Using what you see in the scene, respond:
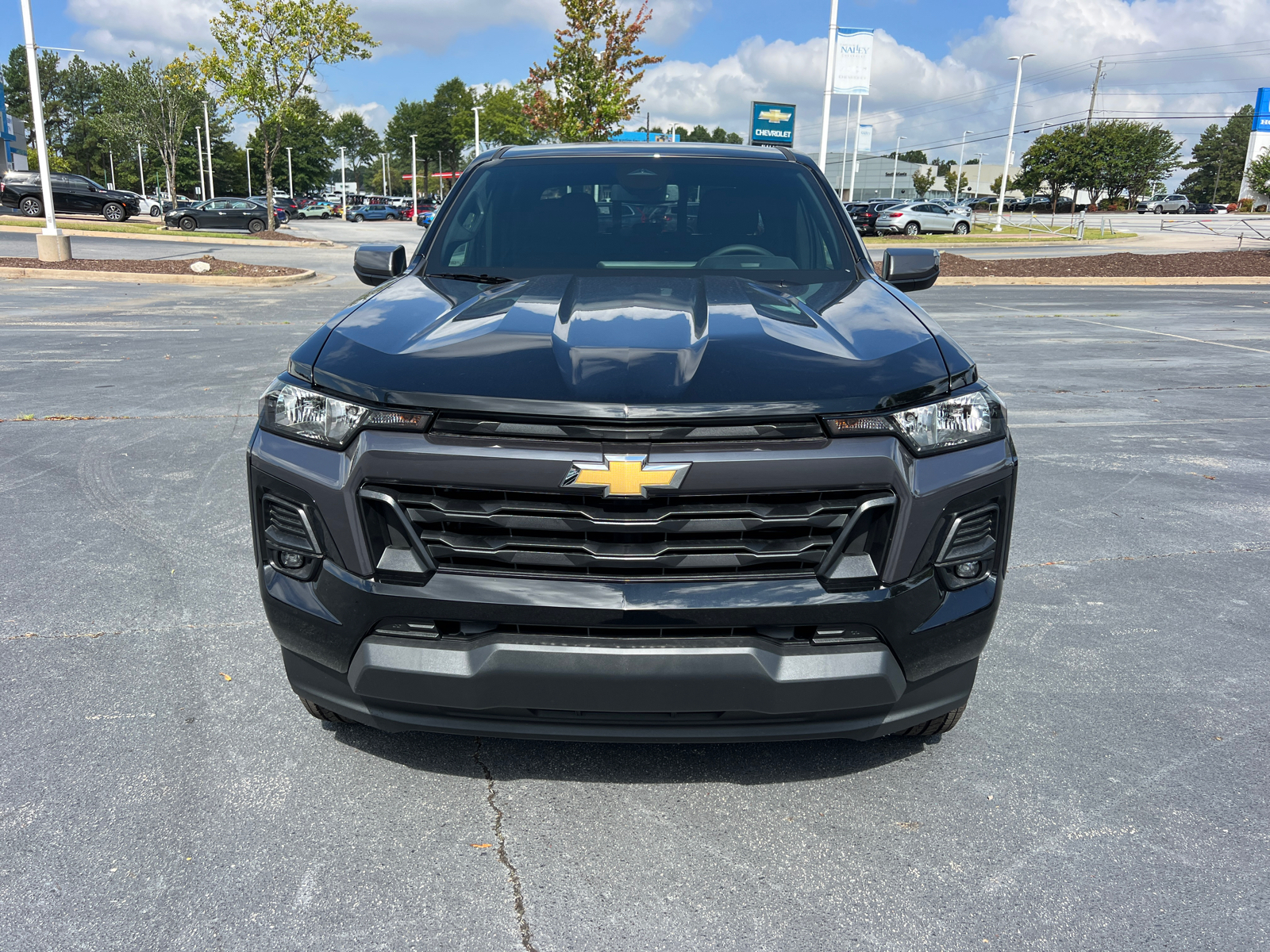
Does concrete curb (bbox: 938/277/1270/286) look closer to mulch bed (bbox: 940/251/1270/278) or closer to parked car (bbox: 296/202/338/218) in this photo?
mulch bed (bbox: 940/251/1270/278)

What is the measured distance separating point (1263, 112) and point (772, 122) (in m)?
46.5

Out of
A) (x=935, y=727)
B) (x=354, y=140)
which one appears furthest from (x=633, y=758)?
(x=354, y=140)

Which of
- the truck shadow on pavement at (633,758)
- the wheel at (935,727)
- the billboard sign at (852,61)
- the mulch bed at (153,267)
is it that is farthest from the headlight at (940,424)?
the billboard sign at (852,61)

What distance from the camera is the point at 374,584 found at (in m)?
2.27

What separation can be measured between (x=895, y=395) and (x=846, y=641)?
2.01 feet

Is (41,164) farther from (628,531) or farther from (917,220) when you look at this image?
(917,220)

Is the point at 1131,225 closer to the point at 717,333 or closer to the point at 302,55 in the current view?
the point at 302,55

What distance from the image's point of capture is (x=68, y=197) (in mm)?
37844

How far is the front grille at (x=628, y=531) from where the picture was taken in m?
2.21

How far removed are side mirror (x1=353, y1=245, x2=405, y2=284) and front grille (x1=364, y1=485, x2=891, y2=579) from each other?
78.6 inches

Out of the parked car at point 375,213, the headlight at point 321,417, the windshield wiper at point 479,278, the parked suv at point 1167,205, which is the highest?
the parked suv at point 1167,205

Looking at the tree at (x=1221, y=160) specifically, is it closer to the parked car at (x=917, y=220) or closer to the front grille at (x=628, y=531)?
the parked car at (x=917, y=220)

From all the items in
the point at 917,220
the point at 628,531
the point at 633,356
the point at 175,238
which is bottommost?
the point at 175,238

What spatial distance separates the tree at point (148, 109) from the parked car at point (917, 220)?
40.6 meters
